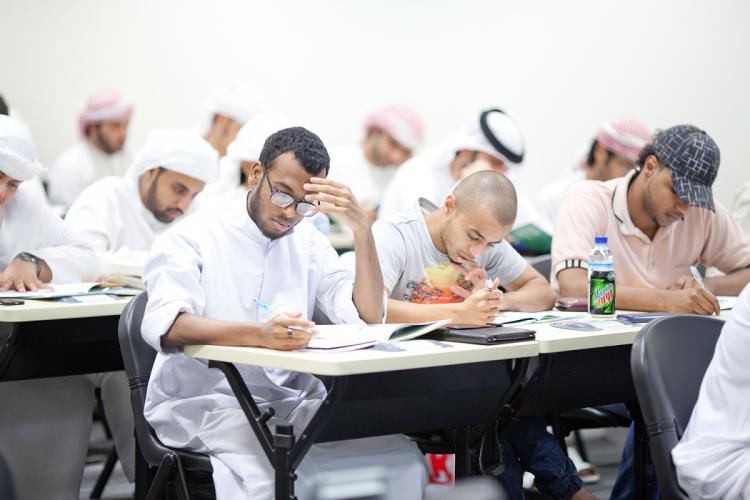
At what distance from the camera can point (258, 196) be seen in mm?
2475

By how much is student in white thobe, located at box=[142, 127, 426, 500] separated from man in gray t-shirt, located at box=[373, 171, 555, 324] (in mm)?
311

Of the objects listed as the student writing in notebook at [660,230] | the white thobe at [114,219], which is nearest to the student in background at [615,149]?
the student writing in notebook at [660,230]

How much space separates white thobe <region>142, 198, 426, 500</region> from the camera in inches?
87.2

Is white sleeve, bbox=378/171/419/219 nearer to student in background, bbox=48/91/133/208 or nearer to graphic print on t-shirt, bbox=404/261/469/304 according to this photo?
graphic print on t-shirt, bbox=404/261/469/304

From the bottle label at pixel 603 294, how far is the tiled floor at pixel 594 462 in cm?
88

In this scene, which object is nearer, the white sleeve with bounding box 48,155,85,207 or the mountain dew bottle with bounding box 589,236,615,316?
the mountain dew bottle with bounding box 589,236,615,316

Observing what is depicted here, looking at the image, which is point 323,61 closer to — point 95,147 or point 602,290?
point 95,147

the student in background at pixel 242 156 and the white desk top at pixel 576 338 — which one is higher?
the student in background at pixel 242 156

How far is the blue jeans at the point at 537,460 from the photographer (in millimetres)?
2971

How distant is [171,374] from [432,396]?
2.16ft

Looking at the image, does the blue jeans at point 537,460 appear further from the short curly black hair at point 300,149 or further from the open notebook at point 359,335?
the short curly black hair at point 300,149

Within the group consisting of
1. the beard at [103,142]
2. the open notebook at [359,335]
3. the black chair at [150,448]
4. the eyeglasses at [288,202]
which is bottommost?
the black chair at [150,448]

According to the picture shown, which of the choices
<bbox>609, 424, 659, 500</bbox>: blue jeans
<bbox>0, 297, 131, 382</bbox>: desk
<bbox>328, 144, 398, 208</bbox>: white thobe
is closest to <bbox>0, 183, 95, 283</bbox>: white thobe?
<bbox>0, 297, 131, 382</bbox>: desk

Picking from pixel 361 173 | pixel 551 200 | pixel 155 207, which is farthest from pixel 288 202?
pixel 361 173
